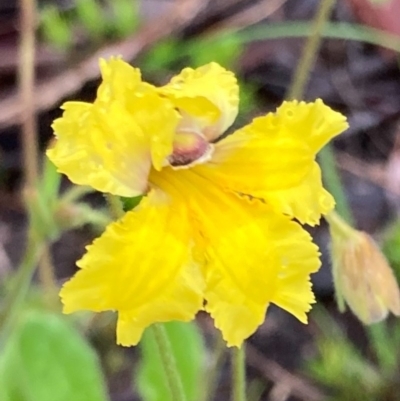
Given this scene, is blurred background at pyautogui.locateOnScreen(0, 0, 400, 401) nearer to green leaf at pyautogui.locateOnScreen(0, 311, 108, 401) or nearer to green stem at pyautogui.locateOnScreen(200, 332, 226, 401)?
green stem at pyautogui.locateOnScreen(200, 332, 226, 401)

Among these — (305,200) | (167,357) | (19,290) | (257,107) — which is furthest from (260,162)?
(257,107)

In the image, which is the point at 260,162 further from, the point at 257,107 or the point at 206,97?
the point at 257,107

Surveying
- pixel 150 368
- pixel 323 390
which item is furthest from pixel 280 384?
pixel 150 368

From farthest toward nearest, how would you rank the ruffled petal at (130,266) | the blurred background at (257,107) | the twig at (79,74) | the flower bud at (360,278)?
1. the twig at (79,74)
2. the blurred background at (257,107)
3. the flower bud at (360,278)
4. the ruffled petal at (130,266)

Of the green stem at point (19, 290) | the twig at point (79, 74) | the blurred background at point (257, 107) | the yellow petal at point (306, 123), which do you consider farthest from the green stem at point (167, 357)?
the twig at point (79, 74)

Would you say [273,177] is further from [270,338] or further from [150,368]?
[270,338]

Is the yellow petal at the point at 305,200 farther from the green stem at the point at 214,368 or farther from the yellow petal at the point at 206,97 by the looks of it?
the green stem at the point at 214,368
